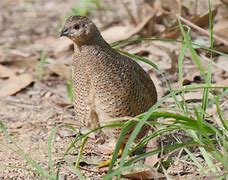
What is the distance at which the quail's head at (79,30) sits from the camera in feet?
14.3

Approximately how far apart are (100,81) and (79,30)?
0.35m

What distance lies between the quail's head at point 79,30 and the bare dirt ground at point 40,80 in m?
0.70

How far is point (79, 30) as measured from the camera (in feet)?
14.3

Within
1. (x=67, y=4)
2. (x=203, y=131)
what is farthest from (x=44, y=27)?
(x=203, y=131)

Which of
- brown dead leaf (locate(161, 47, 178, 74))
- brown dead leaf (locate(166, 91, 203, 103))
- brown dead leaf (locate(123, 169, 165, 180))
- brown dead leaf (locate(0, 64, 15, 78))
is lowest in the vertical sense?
brown dead leaf (locate(123, 169, 165, 180))

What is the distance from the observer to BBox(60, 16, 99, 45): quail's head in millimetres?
4344

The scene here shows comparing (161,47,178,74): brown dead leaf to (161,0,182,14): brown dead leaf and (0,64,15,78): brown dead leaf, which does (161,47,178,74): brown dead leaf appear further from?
(0,64,15,78): brown dead leaf

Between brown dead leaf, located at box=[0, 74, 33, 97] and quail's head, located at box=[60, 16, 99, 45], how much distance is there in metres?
1.61

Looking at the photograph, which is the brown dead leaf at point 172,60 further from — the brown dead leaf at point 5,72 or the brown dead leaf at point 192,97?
the brown dead leaf at point 5,72

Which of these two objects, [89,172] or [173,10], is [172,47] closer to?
[173,10]

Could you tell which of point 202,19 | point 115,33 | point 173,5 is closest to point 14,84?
point 115,33

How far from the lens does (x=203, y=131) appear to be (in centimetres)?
356

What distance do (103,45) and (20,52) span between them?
103 inches

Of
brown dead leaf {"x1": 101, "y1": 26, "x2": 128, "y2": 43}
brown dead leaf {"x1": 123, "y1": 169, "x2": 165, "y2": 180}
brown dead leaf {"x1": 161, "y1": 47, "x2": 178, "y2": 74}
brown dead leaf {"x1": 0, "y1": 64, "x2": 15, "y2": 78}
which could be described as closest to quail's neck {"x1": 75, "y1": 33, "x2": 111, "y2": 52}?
brown dead leaf {"x1": 123, "y1": 169, "x2": 165, "y2": 180}
